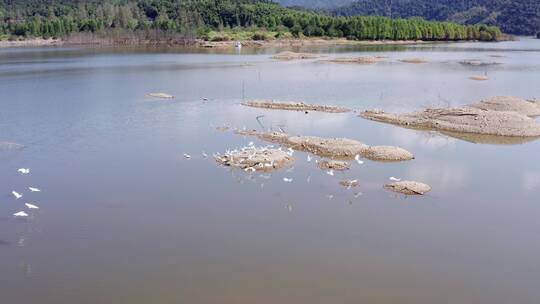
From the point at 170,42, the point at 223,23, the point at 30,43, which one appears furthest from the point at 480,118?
the point at 223,23

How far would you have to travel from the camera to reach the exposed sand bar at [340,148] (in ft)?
72.6

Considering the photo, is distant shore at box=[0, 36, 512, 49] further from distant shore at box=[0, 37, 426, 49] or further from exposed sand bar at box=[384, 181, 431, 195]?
exposed sand bar at box=[384, 181, 431, 195]

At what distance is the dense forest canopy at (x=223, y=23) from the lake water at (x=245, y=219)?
95113mm

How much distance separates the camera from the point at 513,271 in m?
12.7

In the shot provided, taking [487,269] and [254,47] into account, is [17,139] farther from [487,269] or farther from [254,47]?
[254,47]

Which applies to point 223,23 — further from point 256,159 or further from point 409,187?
point 409,187

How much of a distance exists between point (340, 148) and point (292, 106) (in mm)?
10991

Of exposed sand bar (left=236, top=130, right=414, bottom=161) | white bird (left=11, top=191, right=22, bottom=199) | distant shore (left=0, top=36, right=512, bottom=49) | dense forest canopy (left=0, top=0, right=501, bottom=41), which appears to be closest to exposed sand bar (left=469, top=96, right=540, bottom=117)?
exposed sand bar (left=236, top=130, right=414, bottom=161)

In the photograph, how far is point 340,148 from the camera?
2294cm

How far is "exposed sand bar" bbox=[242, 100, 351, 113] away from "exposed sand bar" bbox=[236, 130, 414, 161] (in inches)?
309

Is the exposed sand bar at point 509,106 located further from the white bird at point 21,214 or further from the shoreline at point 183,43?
the shoreline at point 183,43

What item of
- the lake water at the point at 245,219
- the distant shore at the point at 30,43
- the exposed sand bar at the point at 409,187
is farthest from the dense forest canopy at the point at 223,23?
the exposed sand bar at the point at 409,187

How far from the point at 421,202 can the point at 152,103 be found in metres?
22.6

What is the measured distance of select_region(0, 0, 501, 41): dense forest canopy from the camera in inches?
4801
